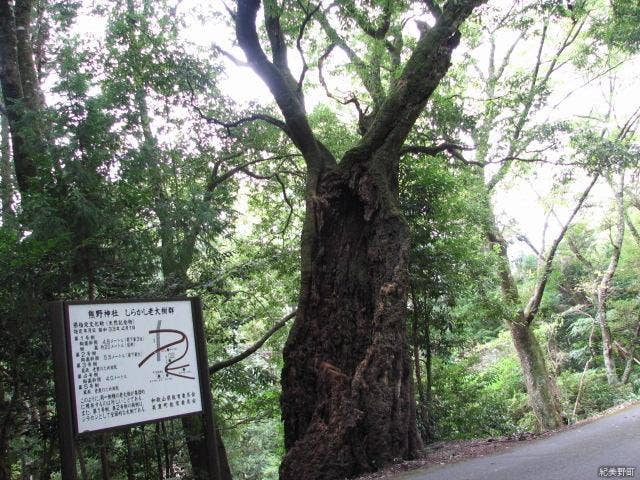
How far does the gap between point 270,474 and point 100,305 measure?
1436 cm

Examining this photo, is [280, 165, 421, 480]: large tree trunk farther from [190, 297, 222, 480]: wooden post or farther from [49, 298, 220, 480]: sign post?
[49, 298, 220, 480]: sign post

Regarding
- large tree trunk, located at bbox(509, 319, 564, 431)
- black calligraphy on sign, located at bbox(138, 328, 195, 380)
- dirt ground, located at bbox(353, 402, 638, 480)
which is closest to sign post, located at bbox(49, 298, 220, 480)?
black calligraphy on sign, located at bbox(138, 328, 195, 380)

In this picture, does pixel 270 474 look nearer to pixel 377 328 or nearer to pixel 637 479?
pixel 377 328

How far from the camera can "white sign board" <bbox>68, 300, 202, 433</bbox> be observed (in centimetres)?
383

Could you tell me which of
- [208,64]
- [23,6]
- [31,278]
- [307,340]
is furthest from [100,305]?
[23,6]

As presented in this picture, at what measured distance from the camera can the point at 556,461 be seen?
4.27m

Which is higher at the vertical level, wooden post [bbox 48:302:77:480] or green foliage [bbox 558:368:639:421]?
wooden post [bbox 48:302:77:480]

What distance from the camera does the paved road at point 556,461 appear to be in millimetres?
3836

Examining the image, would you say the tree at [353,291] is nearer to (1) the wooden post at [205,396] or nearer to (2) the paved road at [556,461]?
(2) the paved road at [556,461]

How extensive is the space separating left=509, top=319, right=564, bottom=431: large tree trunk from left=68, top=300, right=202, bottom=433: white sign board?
10.0 metres

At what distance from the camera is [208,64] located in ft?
29.3

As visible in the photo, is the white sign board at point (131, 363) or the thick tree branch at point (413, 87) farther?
the thick tree branch at point (413, 87)

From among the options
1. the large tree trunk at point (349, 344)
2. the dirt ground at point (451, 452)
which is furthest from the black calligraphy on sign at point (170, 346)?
the dirt ground at point (451, 452)

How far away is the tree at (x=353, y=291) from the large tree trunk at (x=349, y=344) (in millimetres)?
12
